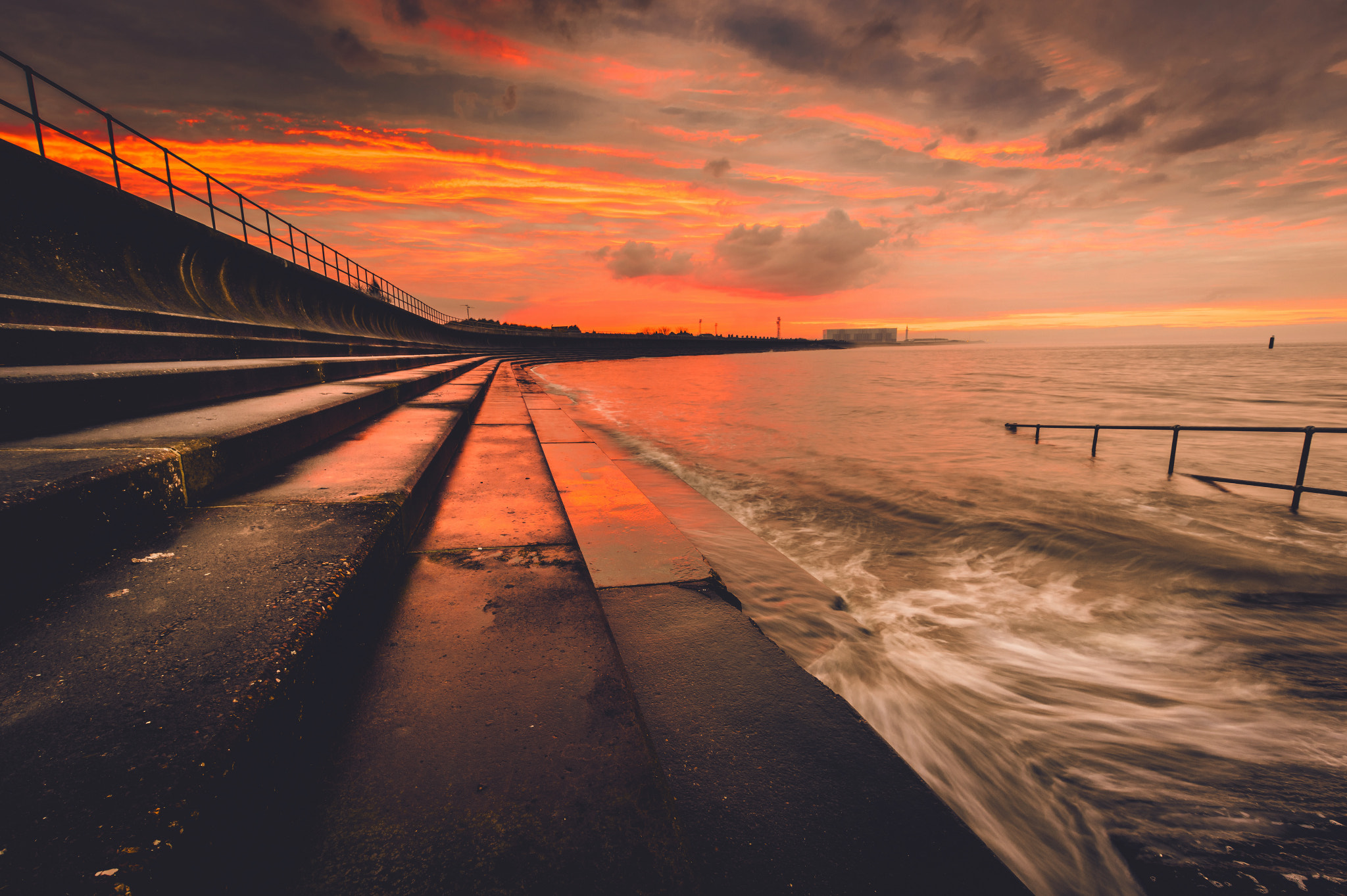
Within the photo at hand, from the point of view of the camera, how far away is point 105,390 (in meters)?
2.08

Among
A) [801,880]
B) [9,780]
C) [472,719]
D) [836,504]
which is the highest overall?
[9,780]

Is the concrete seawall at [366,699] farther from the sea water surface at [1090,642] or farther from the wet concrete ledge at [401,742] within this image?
the sea water surface at [1090,642]

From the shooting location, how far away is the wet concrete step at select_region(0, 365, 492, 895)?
1.98ft

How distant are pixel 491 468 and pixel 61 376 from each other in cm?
201

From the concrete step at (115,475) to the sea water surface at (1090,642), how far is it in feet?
8.98

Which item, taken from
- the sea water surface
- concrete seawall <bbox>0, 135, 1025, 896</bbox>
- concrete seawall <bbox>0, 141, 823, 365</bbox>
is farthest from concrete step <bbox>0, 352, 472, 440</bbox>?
the sea water surface

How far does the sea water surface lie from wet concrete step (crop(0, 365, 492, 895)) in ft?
7.78

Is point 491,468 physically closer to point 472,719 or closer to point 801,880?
point 472,719

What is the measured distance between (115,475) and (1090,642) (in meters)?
5.04

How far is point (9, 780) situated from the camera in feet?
2.14

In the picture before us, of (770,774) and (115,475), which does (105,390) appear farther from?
(770,774)

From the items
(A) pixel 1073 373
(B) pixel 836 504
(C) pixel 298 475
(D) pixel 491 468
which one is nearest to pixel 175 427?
(C) pixel 298 475

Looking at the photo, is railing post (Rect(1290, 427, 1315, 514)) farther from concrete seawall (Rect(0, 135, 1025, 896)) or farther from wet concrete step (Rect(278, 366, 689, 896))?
wet concrete step (Rect(278, 366, 689, 896))

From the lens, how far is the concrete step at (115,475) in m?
1.12
